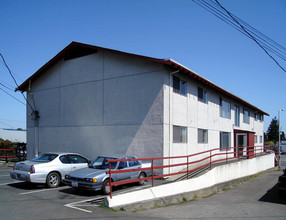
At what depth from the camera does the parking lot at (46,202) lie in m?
6.88

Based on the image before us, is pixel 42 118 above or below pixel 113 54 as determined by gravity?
below

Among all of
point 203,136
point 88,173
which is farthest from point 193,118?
point 88,173

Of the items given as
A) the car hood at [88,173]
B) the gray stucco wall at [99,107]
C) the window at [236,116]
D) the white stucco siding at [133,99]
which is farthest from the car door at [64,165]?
the window at [236,116]

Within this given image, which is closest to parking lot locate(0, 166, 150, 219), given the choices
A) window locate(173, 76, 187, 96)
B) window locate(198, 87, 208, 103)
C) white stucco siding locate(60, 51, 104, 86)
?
window locate(173, 76, 187, 96)

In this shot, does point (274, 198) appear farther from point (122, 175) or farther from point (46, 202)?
point (46, 202)

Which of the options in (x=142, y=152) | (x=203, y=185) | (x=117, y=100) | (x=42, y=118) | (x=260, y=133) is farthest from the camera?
(x=260, y=133)

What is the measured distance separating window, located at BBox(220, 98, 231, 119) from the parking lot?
11802 mm

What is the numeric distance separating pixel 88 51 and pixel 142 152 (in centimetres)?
710

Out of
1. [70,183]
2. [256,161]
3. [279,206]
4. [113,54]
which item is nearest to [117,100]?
[113,54]

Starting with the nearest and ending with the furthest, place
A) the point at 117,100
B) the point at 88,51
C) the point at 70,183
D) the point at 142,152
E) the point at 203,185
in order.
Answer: the point at 70,183
the point at 203,185
the point at 142,152
the point at 117,100
the point at 88,51

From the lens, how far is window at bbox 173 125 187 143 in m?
14.0

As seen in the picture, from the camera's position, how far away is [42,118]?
60.2 ft

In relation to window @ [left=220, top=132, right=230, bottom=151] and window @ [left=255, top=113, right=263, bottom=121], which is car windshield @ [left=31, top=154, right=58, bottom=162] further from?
window @ [left=255, top=113, right=263, bottom=121]

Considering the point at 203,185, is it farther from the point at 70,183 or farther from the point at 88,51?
the point at 88,51
